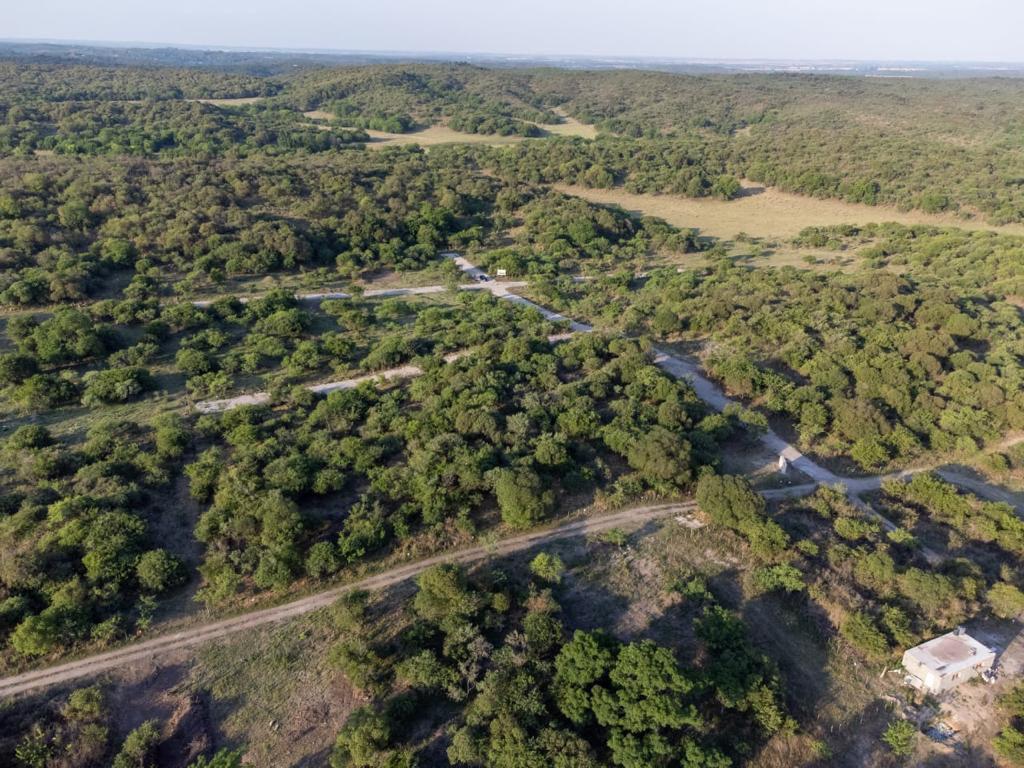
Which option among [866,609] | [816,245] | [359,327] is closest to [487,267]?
[359,327]

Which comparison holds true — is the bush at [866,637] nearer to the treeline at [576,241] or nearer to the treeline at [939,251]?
the treeline at [576,241]

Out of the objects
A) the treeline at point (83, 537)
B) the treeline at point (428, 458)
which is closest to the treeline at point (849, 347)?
the treeline at point (428, 458)

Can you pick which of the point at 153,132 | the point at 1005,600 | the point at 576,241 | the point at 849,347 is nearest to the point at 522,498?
the point at 1005,600

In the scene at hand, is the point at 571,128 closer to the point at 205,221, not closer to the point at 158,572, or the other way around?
the point at 205,221

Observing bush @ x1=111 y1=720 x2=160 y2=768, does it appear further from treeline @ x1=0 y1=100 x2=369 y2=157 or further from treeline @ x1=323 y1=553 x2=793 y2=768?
treeline @ x1=0 y1=100 x2=369 y2=157

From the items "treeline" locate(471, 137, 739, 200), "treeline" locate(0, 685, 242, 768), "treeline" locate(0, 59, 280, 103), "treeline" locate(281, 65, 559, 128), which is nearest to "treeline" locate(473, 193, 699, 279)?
"treeline" locate(471, 137, 739, 200)

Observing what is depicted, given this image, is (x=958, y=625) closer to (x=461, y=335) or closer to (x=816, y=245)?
(x=461, y=335)
